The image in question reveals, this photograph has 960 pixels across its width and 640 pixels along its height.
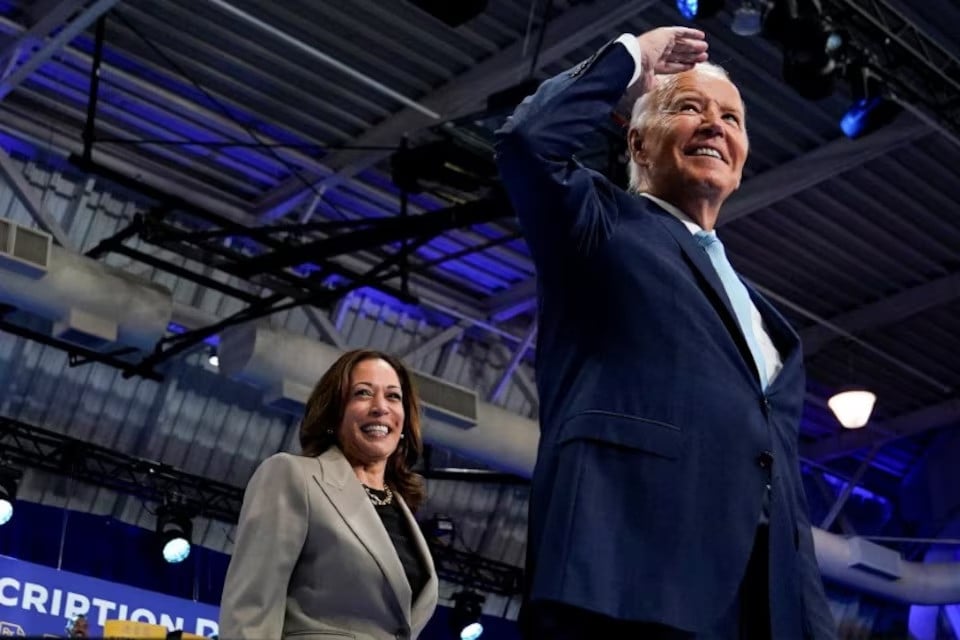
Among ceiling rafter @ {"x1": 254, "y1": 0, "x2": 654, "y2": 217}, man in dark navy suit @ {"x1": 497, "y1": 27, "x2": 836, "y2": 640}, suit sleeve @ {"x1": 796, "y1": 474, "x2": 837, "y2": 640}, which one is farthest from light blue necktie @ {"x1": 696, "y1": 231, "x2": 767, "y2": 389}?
ceiling rafter @ {"x1": 254, "y1": 0, "x2": 654, "y2": 217}

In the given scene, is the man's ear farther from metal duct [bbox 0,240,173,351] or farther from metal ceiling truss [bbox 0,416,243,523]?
metal ceiling truss [bbox 0,416,243,523]

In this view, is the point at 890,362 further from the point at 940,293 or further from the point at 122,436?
the point at 122,436

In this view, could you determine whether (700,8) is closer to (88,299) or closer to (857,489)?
(88,299)

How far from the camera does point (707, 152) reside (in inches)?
78.0

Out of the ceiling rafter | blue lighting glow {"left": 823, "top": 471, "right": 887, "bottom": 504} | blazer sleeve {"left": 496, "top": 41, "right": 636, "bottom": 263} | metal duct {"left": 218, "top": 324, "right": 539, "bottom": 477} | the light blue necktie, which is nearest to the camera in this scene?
blazer sleeve {"left": 496, "top": 41, "right": 636, "bottom": 263}

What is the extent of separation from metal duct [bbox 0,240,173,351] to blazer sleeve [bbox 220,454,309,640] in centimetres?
599

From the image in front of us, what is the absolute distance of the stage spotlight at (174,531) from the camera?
34.9 feet

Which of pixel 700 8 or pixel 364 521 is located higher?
pixel 700 8

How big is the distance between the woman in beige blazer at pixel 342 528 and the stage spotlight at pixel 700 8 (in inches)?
159

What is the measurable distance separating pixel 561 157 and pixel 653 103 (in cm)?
32

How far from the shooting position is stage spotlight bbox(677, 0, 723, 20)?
671cm

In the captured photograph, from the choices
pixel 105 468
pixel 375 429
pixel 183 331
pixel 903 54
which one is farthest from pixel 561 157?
pixel 105 468

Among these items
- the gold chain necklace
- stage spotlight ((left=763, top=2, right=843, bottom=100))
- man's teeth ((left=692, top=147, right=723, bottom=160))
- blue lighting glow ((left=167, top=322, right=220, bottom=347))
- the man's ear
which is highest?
stage spotlight ((left=763, top=2, right=843, bottom=100))

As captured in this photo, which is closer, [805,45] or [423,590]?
[423,590]
